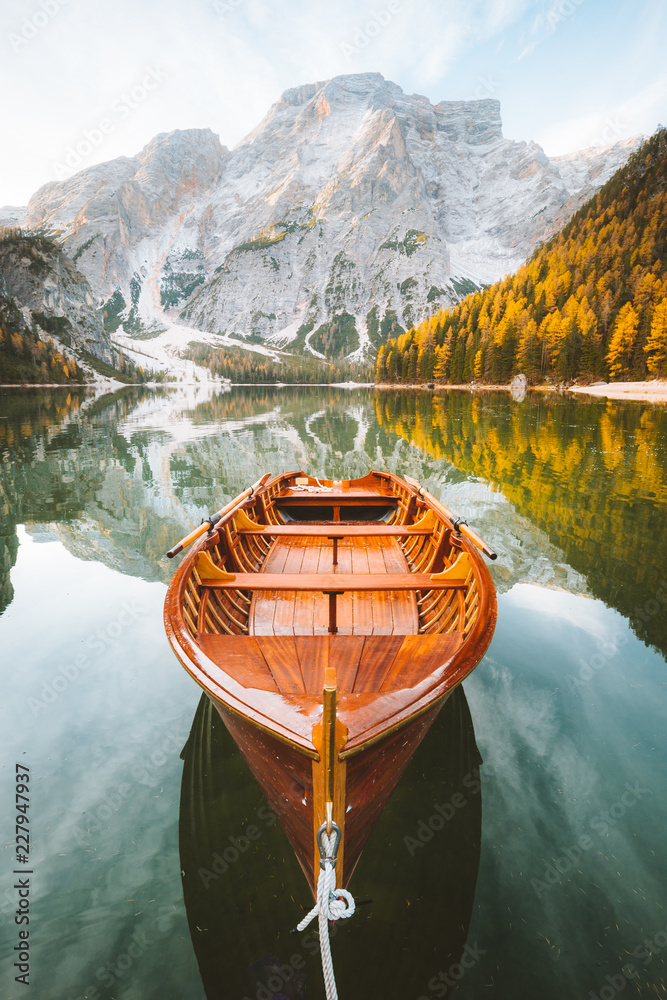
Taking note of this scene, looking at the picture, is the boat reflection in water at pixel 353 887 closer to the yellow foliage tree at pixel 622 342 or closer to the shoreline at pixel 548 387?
the shoreline at pixel 548 387

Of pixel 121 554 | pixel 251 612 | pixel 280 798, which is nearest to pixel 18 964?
pixel 280 798

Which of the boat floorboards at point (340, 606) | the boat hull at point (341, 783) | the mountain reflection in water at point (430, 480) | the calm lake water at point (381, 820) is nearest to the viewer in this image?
the boat hull at point (341, 783)

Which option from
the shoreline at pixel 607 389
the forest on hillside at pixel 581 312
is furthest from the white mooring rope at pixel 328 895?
the forest on hillside at pixel 581 312

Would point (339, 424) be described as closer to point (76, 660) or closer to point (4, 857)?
point (76, 660)

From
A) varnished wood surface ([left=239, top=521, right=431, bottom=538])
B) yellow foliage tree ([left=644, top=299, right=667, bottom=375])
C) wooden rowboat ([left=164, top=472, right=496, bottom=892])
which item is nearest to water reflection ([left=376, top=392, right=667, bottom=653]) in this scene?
wooden rowboat ([left=164, top=472, right=496, bottom=892])

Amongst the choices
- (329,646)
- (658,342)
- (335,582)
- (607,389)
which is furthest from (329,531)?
(607,389)

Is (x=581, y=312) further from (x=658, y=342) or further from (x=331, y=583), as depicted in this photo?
(x=331, y=583)

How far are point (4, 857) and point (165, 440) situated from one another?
27.9m

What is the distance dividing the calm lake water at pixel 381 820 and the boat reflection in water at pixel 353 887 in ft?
0.05

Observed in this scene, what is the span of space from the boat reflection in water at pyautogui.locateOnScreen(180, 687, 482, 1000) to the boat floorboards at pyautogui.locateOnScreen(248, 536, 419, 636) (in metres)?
1.60

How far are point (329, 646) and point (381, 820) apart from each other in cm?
164

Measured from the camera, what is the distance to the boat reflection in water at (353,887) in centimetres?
308

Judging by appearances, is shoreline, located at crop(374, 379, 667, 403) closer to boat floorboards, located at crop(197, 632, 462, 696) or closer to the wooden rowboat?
the wooden rowboat

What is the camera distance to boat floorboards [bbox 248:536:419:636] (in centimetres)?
601
